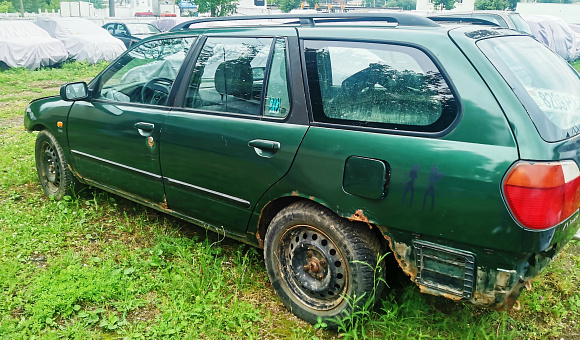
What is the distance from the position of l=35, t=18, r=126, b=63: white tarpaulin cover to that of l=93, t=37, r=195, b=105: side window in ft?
45.3

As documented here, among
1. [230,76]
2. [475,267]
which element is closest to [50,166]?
[230,76]

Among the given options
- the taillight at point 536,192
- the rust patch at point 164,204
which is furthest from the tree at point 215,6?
the taillight at point 536,192

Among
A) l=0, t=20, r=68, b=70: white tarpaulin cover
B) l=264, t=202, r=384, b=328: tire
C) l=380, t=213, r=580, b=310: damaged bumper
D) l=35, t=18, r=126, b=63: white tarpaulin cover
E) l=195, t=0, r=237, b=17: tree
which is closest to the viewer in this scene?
l=380, t=213, r=580, b=310: damaged bumper

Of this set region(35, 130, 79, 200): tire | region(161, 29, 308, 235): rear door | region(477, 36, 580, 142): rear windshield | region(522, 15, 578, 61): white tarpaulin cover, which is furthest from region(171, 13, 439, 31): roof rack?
region(522, 15, 578, 61): white tarpaulin cover

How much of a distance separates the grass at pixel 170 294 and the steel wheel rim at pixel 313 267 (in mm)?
160

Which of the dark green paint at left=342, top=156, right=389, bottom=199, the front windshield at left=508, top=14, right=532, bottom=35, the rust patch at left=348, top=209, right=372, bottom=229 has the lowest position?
the rust patch at left=348, top=209, right=372, bottom=229

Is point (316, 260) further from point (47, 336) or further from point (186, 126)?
point (47, 336)

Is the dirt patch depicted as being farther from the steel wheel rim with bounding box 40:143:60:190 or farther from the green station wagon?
the green station wagon

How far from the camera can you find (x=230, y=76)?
3.28 m

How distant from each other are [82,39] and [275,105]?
1589cm

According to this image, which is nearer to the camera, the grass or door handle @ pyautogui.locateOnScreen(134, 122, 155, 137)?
the grass

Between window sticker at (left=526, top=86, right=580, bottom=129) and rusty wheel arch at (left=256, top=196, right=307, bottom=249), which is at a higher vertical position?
window sticker at (left=526, top=86, right=580, bottom=129)

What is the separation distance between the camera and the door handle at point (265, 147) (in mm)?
2857

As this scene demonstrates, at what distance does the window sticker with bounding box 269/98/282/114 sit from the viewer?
2932mm
